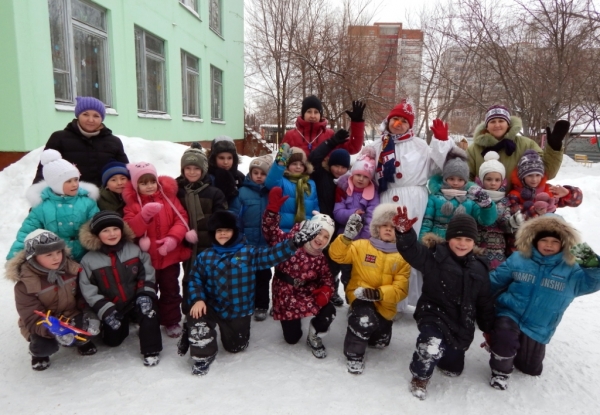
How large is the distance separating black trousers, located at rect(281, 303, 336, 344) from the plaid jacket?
0.35 meters

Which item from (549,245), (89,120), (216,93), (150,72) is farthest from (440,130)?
(216,93)

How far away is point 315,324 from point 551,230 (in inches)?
65.5

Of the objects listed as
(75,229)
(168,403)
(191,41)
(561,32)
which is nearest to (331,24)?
(191,41)

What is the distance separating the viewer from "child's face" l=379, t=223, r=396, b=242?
2.78 m

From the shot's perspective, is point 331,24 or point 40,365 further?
point 331,24

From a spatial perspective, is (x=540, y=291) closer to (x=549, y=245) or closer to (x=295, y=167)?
(x=549, y=245)

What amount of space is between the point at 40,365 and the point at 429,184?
312cm

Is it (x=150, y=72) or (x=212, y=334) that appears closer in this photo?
(x=212, y=334)

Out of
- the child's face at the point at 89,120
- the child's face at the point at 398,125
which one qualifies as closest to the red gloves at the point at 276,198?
the child's face at the point at 398,125

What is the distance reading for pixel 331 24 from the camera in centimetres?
1284

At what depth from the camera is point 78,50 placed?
23.4 ft

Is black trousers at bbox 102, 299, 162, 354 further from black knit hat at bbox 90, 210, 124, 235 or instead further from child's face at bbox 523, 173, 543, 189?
child's face at bbox 523, 173, 543, 189

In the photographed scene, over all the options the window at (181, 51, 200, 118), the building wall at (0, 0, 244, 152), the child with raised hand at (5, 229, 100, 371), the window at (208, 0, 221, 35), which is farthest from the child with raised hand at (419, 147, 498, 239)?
the window at (208, 0, 221, 35)

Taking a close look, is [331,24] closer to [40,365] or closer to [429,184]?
[429,184]
